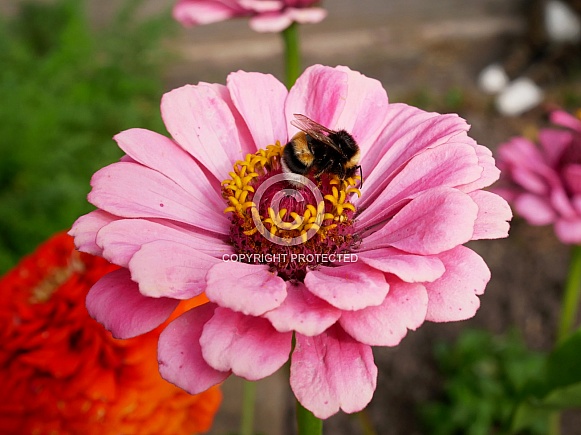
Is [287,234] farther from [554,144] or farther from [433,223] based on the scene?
[554,144]

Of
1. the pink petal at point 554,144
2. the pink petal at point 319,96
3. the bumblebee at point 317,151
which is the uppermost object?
the pink petal at point 319,96

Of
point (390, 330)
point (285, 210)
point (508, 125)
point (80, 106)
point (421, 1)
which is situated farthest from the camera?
point (421, 1)

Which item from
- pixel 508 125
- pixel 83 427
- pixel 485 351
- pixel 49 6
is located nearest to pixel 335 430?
pixel 485 351

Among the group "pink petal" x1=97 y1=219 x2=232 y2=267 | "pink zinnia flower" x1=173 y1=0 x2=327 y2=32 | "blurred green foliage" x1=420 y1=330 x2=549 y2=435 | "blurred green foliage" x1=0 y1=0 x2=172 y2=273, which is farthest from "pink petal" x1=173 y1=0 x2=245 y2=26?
"blurred green foliage" x1=420 y1=330 x2=549 y2=435

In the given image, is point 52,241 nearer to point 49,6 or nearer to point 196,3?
point 196,3

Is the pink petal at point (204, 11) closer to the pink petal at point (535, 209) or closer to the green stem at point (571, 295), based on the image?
the pink petal at point (535, 209)

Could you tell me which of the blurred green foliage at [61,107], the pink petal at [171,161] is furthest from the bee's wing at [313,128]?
the blurred green foliage at [61,107]
